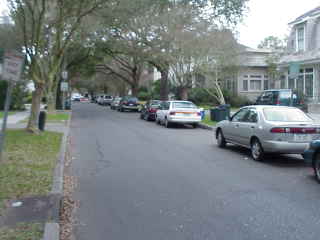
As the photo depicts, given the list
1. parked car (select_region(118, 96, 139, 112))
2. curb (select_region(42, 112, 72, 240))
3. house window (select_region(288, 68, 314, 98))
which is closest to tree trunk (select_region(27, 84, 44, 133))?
Result: curb (select_region(42, 112, 72, 240))

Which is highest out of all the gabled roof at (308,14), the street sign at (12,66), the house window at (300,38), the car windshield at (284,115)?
the gabled roof at (308,14)

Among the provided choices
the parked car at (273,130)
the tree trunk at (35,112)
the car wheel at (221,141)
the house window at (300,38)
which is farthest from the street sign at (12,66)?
the house window at (300,38)

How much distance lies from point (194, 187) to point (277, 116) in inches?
161

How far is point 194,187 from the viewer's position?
300 inches

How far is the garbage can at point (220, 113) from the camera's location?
21188 mm

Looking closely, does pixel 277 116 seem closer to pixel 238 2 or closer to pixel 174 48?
pixel 238 2

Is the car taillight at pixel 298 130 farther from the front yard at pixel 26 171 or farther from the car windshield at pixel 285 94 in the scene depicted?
the car windshield at pixel 285 94

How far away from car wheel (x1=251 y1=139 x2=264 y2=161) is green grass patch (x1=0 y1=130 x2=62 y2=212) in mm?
5246

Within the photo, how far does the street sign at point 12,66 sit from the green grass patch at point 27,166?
6.53 feet

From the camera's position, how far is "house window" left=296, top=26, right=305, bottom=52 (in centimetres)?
3037

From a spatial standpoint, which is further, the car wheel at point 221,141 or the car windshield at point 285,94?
the car windshield at point 285,94

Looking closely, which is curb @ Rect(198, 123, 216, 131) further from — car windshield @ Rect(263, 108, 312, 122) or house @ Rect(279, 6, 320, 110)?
house @ Rect(279, 6, 320, 110)

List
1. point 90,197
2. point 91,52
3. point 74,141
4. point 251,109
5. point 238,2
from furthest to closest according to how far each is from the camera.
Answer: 1. point 91,52
2. point 74,141
3. point 251,109
4. point 238,2
5. point 90,197

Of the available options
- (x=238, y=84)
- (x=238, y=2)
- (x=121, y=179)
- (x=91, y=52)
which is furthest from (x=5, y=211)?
(x=238, y=84)
